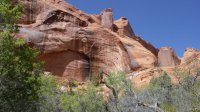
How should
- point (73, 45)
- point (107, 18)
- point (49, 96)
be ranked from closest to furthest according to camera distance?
point (49, 96), point (73, 45), point (107, 18)

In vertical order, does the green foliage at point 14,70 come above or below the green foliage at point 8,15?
below

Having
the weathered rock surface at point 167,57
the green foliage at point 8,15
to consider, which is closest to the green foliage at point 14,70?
the green foliage at point 8,15

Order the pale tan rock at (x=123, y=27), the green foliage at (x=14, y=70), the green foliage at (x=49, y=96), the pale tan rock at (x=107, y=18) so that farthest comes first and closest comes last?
the pale tan rock at (x=123, y=27) < the pale tan rock at (x=107, y=18) < the green foliage at (x=49, y=96) < the green foliage at (x=14, y=70)

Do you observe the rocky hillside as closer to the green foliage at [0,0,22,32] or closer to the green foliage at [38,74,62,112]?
the green foliage at [38,74,62,112]

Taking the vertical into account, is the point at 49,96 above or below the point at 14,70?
below

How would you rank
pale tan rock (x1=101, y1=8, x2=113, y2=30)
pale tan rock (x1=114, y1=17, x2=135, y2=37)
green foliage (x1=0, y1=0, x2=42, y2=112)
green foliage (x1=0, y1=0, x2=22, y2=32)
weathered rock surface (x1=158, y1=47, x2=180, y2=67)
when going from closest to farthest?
green foliage (x1=0, y1=0, x2=42, y2=112) < green foliage (x1=0, y1=0, x2=22, y2=32) < pale tan rock (x1=101, y1=8, x2=113, y2=30) < weathered rock surface (x1=158, y1=47, x2=180, y2=67) < pale tan rock (x1=114, y1=17, x2=135, y2=37)

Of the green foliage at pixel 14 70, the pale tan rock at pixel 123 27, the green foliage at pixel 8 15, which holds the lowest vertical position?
the green foliage at pixel 14 70

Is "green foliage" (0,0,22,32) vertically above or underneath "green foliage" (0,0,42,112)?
above

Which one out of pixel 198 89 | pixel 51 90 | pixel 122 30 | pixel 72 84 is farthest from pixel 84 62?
pixel 198 89

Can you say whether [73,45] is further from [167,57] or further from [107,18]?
[167,57]

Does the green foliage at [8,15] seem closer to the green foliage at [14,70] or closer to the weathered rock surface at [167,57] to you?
the green foliage at [14,70]

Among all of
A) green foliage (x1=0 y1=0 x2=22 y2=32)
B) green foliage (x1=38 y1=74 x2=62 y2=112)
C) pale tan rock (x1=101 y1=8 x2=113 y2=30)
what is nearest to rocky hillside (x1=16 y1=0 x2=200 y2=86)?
pale tan rock (x1=101 y1=8 x2=113 y2=30)

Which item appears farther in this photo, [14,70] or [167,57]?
[167,57]

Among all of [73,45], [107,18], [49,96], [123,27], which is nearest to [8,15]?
[49,96]
